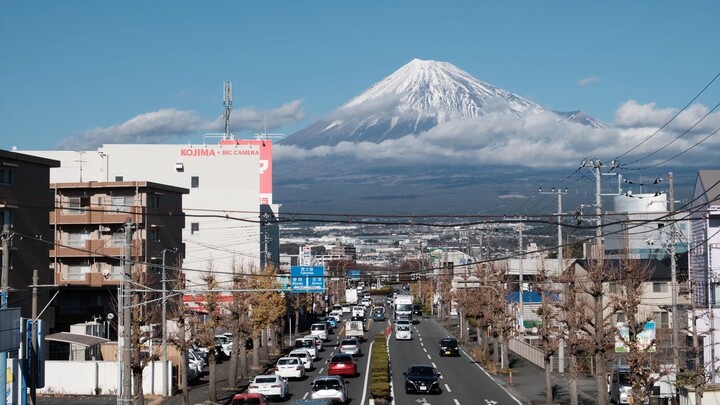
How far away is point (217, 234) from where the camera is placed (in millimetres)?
100312

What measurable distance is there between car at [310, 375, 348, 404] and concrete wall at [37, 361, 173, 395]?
8.68m

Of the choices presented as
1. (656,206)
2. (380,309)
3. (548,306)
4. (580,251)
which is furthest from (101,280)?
(580,251)

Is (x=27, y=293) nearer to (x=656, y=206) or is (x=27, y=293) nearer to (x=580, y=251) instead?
(x=656, y=206)

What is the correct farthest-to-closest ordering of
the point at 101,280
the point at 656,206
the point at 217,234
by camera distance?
the point at 656,206 < the point at 217,234 < the point at 101,280

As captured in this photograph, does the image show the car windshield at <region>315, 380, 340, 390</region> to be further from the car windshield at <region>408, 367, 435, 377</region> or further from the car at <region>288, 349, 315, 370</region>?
the car at <region>288, 349, 315, 370</region>

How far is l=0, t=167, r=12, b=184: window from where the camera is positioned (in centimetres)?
4903

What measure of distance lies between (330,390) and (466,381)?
13.6 meters

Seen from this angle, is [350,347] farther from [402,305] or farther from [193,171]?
[193,171]

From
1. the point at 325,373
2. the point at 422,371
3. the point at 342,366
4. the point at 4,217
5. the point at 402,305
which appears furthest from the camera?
the point at 402,305

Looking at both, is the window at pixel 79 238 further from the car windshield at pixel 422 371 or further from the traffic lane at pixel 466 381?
the car windshield at pixel 422 371

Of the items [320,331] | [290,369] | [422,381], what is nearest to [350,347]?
[290,369]

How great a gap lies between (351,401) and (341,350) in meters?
22.3

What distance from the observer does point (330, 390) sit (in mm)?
40312

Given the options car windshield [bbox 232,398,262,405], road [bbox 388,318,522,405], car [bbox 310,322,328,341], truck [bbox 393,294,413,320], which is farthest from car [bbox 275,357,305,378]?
truck [bbox 393,294,413,320]
